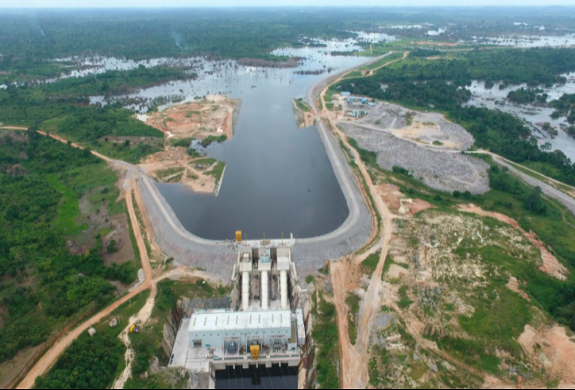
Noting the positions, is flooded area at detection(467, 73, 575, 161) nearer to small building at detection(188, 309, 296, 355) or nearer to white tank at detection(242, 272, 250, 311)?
white tank at detection(242, 272, 250, 311)

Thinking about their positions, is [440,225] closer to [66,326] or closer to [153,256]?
[153,256]

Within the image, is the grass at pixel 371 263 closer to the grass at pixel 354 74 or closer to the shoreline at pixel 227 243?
the shoreline at pixel 227 243

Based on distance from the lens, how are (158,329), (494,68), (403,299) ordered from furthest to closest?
(494,68) → (403,299) → (158,329)

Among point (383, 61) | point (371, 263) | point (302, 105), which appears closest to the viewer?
point (371, 263)

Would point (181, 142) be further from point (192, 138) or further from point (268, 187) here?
point (268, 187)

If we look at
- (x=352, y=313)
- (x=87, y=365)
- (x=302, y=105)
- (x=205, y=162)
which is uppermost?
(x=302, y=105)

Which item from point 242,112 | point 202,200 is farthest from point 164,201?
point 242,112

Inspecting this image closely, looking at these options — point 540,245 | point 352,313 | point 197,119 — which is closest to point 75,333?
point 352,313

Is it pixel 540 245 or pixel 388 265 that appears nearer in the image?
pixel 388 265
